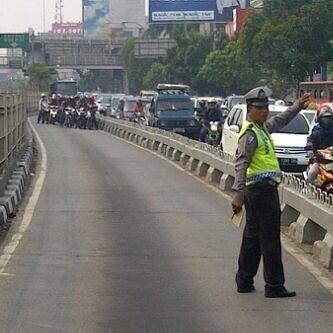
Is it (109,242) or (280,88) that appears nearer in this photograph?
(109,242)

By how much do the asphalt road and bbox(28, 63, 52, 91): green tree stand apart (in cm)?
10040

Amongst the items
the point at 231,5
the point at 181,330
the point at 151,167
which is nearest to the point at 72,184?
the point at 151,167

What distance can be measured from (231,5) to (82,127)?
4103cm

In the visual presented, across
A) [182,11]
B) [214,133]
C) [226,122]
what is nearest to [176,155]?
[214,133]

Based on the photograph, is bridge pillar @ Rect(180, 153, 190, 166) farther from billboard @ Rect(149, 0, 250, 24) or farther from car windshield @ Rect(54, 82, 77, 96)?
billboard @ Rect(149, 0, 250, 24)

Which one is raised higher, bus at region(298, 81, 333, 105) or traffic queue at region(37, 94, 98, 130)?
bus at region(298, 81, 333, 105)

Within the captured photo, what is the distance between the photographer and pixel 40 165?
1158 inches

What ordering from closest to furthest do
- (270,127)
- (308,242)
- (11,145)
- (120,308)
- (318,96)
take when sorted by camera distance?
(120,308), (270,127), (308,242), (11,145), (318,96)

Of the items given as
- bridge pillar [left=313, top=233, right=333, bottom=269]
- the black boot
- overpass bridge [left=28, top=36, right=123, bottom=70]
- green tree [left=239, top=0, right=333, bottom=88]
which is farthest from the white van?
overpass bridge [left=28, top=36, right=123, bottom=70]

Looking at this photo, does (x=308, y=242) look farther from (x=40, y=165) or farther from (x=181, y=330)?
(x=40, y=165)

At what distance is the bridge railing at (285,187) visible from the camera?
42.3ft

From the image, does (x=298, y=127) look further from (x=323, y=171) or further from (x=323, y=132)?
(x=323, y=171)

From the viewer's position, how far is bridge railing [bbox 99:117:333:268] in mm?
12898

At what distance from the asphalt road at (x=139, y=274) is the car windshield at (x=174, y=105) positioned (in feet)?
72.2
